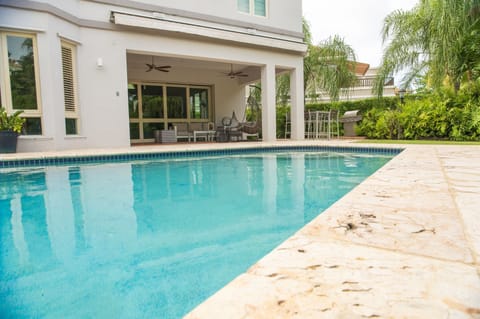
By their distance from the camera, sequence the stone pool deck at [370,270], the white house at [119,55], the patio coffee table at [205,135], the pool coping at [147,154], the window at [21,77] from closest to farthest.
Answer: the stone pool deck at [370,270]
the pool coping at [147,154]
the window at [21,77]
the white house at [119,55]
the patio coffee table at [205,135]

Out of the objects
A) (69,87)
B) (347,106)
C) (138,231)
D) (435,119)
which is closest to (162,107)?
(69,87)

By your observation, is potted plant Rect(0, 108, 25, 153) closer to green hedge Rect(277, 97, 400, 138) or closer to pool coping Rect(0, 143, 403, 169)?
pool coping Rect(0, 143, 403, 169)

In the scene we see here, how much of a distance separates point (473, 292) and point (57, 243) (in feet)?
9.10

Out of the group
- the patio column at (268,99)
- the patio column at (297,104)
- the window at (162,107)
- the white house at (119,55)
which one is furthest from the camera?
the window at (162,107)

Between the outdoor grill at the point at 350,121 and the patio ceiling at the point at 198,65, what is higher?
the patio ceiling at the point at 198,65

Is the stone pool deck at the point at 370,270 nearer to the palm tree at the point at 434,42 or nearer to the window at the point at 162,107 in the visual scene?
the palm tree at the point at 434,42

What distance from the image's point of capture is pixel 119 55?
932 cm

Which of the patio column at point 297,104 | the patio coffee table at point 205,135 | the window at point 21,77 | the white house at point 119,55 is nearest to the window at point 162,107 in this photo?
the white house at point 119,55

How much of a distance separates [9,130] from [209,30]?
6079 mm

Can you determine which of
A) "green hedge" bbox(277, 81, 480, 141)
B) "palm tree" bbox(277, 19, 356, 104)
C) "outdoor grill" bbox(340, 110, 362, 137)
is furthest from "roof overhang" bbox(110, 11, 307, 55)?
"green hedge" bbox(277, 81, 480, 141)

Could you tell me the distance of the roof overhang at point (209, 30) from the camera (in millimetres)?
9062

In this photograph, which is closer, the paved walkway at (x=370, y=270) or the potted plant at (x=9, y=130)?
the paved walkway at (x=370, y=270)

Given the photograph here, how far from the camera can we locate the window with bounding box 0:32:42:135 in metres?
7.68

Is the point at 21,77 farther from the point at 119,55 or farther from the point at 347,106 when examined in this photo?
the point at 347,106
